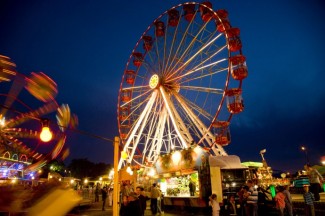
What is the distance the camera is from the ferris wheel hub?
22.0 m

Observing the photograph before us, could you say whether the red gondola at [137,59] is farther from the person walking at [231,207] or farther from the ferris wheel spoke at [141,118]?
the person walking at [231,207]

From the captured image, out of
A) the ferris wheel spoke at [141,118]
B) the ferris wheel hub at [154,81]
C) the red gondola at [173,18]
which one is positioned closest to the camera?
the ferris wheel hub at [154,81]

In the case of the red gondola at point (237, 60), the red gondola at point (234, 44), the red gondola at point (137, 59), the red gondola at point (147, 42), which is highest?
the red gondola at point (147, 42)

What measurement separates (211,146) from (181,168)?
247 centimetres

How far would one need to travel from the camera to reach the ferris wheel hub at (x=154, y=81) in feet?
72.1

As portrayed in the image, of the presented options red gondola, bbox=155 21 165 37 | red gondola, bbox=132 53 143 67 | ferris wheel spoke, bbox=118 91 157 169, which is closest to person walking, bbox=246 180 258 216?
ferris wheel spoke, bbox=118 91 157 169

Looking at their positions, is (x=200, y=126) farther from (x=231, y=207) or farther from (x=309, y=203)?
(x=309, y=203)

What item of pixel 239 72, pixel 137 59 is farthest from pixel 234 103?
pixel 137 59

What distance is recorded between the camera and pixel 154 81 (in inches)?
880

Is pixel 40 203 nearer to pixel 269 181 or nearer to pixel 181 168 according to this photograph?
pixel 181 168

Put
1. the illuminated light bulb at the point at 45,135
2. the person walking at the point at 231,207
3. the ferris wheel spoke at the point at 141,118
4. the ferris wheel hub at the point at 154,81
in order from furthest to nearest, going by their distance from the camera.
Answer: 1. the ferris wheel spoke at the point at 141,118
2. the ferris wheel hub at the point at 154,81
3. the person walking at the point at 231,207
4. the illuminated light bulb at the point at 45,135

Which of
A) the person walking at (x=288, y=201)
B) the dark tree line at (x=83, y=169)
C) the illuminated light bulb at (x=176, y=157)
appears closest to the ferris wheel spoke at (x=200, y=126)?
the illuminated light bulb at (x=176, y=157)

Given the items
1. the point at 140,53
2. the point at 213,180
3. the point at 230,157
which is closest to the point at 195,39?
the point at 140,53

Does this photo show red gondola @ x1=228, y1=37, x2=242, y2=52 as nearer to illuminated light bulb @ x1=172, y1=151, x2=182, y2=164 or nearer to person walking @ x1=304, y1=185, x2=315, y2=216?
illuminated light bulb @ x1=172, y1=151, x2=182, y2=164
